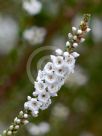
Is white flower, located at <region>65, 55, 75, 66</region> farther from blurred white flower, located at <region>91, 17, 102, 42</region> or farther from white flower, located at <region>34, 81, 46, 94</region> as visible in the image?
blurred white flower, located at <region>91, 17, 102, 42</region>

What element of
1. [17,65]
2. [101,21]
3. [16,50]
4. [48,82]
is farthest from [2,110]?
[48,82]

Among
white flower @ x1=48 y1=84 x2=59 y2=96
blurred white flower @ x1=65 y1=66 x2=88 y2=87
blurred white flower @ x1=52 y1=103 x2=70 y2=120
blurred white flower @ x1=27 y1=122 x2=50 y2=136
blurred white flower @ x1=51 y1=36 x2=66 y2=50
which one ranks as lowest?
white flower @ x1=48 y1=84 x2=59 y2=96

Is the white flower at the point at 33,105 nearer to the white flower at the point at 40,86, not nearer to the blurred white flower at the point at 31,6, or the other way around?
the white flower at the point at 40,86

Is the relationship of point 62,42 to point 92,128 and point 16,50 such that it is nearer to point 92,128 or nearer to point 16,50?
point 92,128

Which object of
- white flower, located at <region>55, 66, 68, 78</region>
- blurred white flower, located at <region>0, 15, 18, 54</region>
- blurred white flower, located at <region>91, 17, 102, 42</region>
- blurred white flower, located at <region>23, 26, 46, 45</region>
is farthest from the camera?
blurred white flower, located at <region>91, 17, 102, 42</region>

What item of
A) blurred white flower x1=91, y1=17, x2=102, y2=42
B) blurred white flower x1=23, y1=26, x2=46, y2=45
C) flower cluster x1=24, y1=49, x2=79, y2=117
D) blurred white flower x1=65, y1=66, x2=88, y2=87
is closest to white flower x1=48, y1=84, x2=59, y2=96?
flower cluster x1=24, y1=49, x2=79, y2=117

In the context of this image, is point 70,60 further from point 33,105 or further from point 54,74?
point 33,105
